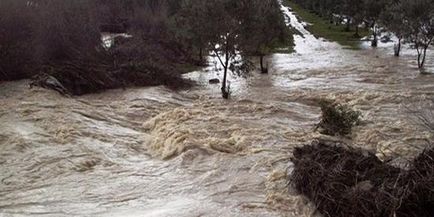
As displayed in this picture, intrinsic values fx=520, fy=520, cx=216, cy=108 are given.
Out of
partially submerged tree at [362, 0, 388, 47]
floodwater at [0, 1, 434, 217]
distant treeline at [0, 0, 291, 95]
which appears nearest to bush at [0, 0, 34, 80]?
distant treeline at [0, 0, 291, 95]

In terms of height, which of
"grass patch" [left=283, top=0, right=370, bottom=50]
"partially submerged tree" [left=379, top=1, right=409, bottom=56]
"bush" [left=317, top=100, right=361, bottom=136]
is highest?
"partially submerged tree" [left=379, top=1, right=409, bottom=56]

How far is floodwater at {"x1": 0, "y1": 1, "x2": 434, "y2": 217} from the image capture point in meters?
13.0

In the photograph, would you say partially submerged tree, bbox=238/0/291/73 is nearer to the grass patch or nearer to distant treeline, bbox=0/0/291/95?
distant treeline, bbox=0/0/291/95

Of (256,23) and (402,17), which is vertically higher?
(402,17)

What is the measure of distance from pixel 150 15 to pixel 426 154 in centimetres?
3820

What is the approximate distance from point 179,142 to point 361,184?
25.2 ft

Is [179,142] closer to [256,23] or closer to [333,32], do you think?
[256,23]

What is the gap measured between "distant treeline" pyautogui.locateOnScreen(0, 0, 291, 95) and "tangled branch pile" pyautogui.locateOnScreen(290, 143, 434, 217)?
1483 centimetres

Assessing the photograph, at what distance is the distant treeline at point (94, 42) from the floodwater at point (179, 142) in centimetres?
152

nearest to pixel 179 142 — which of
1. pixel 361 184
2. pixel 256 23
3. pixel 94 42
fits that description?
pixel 361 184

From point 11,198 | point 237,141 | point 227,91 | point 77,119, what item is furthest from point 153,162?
point 227,91

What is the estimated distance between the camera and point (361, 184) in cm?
1148

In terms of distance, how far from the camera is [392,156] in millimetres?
15664

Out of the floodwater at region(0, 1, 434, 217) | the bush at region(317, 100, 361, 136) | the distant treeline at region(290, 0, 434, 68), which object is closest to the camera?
the floodwater at region(0, 1, 434, 217)
